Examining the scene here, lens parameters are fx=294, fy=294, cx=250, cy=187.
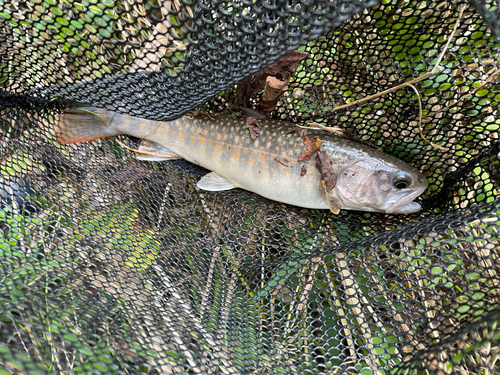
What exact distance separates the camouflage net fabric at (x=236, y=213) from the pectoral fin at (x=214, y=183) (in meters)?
0.06

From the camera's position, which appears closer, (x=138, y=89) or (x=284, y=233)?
(x=138, y=89)

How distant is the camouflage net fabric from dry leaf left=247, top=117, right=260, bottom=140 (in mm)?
274

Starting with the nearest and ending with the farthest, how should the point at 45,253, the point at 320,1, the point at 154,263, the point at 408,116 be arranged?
the point at 320,1 < the point at 45,253 < the point at 154,263 < the point at 408,116

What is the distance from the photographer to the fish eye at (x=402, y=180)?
1.78 m

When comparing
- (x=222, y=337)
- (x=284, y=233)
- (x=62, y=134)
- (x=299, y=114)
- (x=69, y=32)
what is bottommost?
(x=222, y=337)

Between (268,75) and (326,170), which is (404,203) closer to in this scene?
(326,170)

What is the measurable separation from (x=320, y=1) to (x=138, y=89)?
1.01 m

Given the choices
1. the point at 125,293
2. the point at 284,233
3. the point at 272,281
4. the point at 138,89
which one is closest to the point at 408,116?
the point at 284,233

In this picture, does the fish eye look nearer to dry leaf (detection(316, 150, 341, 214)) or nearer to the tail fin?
dry leaf (detection(316, 150, 341, 214))

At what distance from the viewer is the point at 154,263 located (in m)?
1.57

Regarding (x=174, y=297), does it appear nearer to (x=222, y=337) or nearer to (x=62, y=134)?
(x=222, y=337)

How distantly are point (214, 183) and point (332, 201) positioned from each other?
794 millimetres

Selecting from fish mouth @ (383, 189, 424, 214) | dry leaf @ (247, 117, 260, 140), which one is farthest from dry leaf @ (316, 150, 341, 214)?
dry leaf @ (247, 117, 260, 140)

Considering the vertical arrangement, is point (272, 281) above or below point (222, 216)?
below
